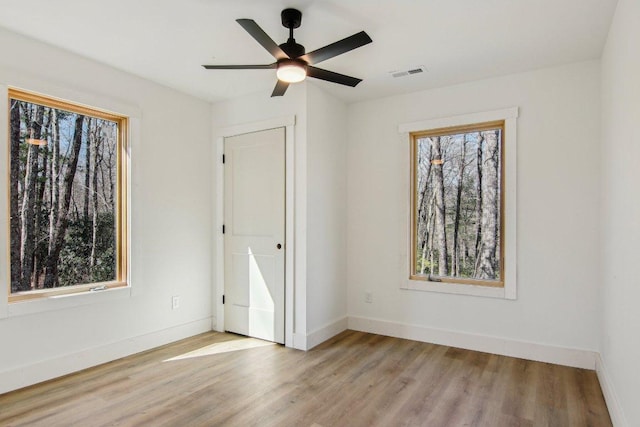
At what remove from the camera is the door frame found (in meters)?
3.67

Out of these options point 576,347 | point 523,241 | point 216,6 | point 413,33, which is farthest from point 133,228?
point 576,347

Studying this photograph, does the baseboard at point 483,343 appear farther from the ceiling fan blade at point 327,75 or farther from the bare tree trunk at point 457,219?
the ceiling fan blade at point 327,75

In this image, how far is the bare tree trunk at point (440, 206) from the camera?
12.6ft

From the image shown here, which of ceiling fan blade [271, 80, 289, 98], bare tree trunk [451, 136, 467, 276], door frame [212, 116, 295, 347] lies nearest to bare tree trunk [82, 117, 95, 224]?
door frame [212, 116, 295, 347]

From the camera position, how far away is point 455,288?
3.68m

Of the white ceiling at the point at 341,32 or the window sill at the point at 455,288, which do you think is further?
the window sill at the point at 455,288

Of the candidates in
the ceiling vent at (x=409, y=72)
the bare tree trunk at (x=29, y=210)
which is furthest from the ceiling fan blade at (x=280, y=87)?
the bare tree trunk at (x=29, y=210)

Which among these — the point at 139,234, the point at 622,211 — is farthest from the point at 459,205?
the point at 139,234

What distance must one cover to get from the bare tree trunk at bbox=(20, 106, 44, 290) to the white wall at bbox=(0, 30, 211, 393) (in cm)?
18

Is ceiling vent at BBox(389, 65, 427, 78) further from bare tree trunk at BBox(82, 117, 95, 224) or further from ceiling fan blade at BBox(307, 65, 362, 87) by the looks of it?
bare tree trunk at BBox(82, 117, 95, 224)

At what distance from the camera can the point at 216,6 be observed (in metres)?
2.36

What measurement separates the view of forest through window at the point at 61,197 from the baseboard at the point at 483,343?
2728 mm

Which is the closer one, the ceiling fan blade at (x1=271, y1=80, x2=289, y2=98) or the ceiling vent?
the ceiling fan blade at (x1=271, y1=80, x2=289, y2=98)

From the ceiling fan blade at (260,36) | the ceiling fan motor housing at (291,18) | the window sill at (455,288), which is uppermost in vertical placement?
the ceiling fan motor housing at (291,18)
